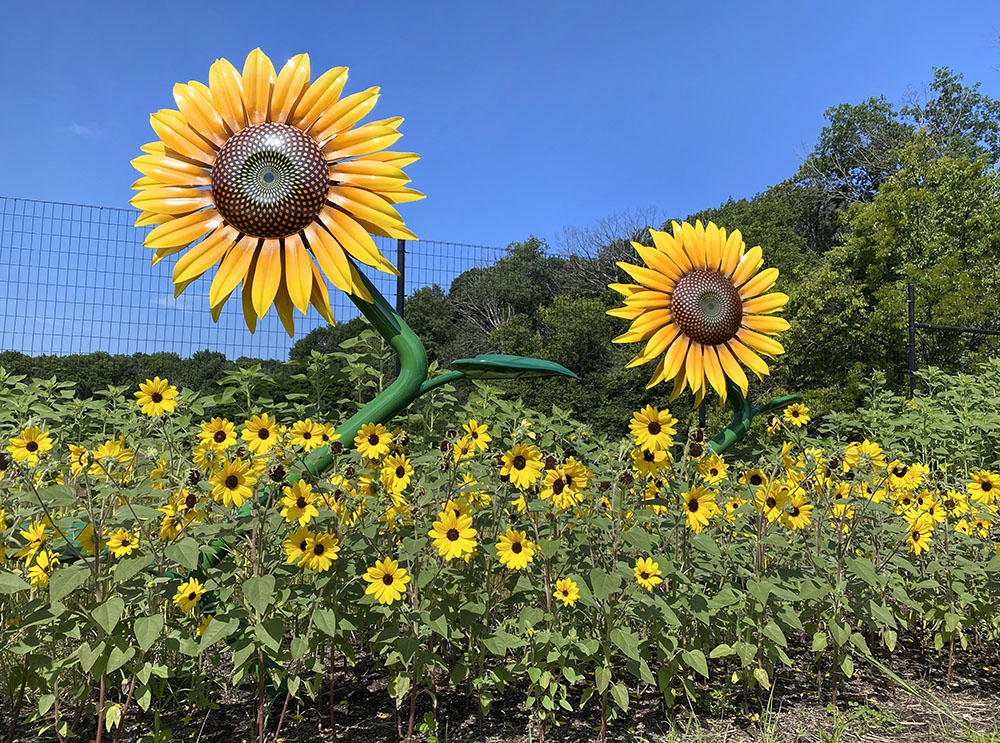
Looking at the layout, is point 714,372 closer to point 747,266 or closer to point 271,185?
point 747,266

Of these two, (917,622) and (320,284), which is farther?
(917,622)

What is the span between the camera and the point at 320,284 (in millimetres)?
1583

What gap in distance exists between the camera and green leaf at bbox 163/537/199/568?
1562 mm

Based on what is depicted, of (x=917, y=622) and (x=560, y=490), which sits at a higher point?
(x=560, y=490)

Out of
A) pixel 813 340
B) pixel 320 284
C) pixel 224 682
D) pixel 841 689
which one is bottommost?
pixel 841 689

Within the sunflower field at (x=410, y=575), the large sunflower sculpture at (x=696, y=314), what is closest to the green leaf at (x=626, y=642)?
the sunflower field at (x=410, y=575)

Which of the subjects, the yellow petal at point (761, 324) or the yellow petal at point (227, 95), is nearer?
the yellow petal at point (227, 95)

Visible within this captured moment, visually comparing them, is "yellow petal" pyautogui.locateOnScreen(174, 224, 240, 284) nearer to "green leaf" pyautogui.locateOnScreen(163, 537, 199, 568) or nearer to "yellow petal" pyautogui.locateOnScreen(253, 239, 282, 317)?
"yellow petal" pyautogui.locateOnScreen(253, 239, 282, 317)

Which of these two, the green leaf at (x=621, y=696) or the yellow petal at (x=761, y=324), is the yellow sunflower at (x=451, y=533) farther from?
the yellow petal at (x=761, y=324)

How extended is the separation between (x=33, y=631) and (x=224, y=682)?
1.81 ft

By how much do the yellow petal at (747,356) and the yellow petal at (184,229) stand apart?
4.89 ft

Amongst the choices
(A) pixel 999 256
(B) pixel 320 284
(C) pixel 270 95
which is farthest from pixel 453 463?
(A) pixel 999 256

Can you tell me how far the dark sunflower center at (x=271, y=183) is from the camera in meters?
1.59

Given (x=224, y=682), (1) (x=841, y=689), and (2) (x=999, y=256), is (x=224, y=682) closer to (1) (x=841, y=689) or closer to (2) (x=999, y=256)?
(1) (x=841, y=689)
